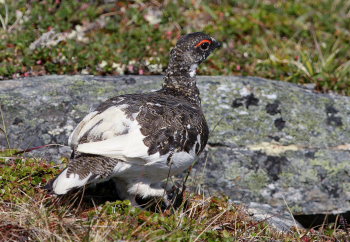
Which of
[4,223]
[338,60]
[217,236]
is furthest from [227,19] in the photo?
[4,223]

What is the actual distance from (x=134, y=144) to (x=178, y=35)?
5020 mm

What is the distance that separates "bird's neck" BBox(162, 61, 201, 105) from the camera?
5.95 metres

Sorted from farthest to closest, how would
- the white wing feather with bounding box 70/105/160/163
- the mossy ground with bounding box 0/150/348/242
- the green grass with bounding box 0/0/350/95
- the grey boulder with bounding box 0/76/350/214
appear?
1. the green grass with bounding box 0/0/350/95
2. the grey boulder with bounding box 0/76/350/214
3. the white wing feather with bounding box 70/105/160/163
4. the mossy ground with bounding box 0/150/348/242

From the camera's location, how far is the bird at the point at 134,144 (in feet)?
14.7

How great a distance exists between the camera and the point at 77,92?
6.87 meters

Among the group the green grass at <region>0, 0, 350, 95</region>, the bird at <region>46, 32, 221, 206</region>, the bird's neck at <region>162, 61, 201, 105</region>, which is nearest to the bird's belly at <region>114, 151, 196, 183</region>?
the bird at <region>46, 32, 221, 206</region>

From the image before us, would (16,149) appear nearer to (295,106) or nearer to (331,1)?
(295,106)

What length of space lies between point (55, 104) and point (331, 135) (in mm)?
3358

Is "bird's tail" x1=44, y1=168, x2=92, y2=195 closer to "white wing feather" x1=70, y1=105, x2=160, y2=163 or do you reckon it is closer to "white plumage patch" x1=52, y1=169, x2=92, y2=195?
"white plumage patch" x1=52, y1=169, x2=92, y2=195

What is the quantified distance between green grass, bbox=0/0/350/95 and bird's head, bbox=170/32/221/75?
2.02m

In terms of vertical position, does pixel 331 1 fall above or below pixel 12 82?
above

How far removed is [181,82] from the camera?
5.99 metres

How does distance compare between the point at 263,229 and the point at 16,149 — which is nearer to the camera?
the point at 263,229

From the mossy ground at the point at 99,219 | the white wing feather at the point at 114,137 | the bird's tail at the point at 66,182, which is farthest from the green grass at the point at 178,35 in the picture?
the bird's tail at the point at 66,182
